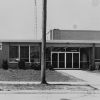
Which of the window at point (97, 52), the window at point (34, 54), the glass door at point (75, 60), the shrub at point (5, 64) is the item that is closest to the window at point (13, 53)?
the shrub at point (5, 64)

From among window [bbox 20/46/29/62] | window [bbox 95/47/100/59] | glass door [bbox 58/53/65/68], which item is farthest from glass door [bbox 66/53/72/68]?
window [bbox 20/46/29/62]

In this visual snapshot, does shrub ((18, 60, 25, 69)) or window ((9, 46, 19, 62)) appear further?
window ((9, 46, 19, 62))

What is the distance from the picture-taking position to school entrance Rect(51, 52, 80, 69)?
116ft

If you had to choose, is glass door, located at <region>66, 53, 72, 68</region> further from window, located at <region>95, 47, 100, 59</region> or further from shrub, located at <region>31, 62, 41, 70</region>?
shrub, located at <region>31, 62, 41, 70</region>

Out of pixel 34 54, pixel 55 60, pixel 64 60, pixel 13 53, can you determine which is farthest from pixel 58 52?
pixel 13 53

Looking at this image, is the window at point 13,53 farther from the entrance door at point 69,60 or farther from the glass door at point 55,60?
the entrance door at point 69,60

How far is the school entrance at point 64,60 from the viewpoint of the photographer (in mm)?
35281

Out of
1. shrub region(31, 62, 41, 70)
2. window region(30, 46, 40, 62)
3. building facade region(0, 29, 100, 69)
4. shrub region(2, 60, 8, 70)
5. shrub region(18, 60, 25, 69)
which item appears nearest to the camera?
shrub region(31, 62, 41, 70)

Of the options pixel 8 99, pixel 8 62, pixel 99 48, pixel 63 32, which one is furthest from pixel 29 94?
pixel 63 32

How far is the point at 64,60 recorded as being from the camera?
35.3 m

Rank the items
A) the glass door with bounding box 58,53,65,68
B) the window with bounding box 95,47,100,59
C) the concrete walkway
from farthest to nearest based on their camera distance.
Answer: the glass door with bounding box 58,53,65,68 < the window with bounding box 95,47,100,59 < the concrete walkway

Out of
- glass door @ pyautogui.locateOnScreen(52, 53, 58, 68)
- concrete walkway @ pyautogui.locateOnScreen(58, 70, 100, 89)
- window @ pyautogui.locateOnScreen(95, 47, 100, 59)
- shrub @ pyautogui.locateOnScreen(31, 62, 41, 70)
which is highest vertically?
window @ pyautogui.locateOnScreen(95, 47, 100, 59)

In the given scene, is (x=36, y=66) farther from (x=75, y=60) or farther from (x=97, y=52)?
(x=97, y=52)

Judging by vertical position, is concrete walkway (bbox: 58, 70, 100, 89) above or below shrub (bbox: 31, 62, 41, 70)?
below
